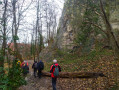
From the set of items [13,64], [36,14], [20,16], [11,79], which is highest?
[36,14]

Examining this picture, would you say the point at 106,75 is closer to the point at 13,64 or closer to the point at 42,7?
the point at 13,64

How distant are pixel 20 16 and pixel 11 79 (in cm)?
718

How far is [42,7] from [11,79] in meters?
11.5

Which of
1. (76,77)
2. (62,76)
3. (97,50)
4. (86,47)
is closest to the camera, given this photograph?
(76,77)

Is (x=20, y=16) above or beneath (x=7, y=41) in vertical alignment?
above

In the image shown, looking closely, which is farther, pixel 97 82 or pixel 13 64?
pixel 97 82

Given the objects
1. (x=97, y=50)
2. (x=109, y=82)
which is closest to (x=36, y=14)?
(x=97, y=50)

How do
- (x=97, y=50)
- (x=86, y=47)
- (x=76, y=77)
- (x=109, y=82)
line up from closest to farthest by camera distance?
1. (x=109, y=82)
2. (x=76, y=77)
3. (x=97, y=50)
4. (x=86, y=47)

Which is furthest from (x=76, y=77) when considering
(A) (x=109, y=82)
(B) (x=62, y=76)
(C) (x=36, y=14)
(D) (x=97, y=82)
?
(C) (x=36, y=14)

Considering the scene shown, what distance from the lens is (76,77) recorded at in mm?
7977

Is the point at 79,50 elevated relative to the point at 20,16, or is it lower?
lower

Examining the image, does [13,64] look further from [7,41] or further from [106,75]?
[106,75]

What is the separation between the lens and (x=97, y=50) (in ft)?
39.4

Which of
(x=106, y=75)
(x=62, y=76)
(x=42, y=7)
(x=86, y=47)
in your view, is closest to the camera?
(x=106, y=75)
